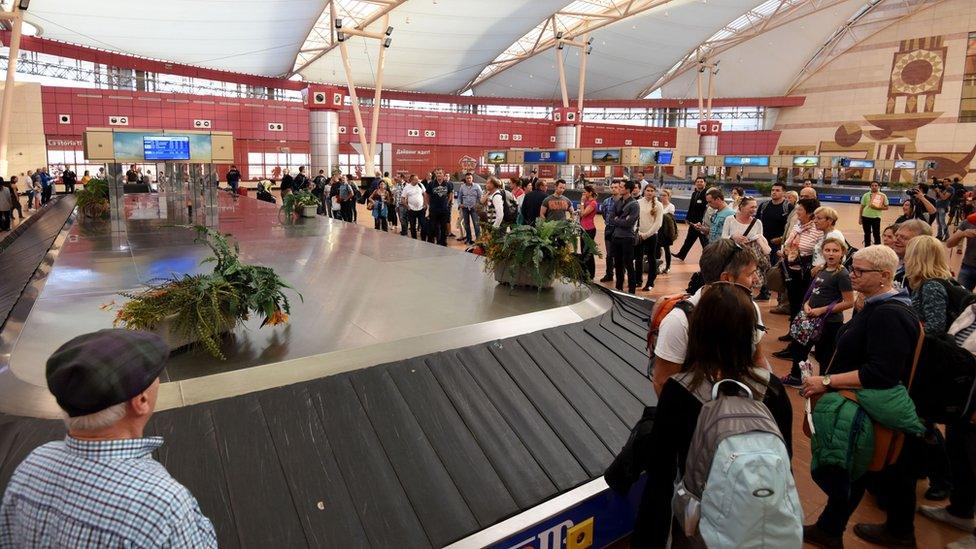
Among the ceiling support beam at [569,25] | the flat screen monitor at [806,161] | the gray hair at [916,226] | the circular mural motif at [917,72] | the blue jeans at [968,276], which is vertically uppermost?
the ceiling support beam at [569,25]

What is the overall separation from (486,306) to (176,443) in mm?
2860

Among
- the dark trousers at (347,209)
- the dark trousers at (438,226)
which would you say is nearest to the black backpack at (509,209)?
the dark trousers at (438,226)

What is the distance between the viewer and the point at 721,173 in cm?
3962

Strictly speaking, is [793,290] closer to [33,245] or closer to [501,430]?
[501,430]

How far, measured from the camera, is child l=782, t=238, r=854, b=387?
4.85 meters

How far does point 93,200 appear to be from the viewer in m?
13.0

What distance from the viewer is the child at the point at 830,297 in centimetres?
485

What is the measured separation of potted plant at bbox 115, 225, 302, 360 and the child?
4.31m

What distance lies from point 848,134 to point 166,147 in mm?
46200

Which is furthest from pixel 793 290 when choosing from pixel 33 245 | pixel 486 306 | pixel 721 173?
pixel 721 173

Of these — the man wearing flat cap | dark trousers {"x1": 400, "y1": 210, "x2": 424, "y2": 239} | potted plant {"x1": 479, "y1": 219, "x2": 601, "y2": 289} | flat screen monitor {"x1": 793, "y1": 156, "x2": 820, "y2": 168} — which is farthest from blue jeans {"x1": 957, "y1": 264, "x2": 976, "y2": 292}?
flat screen monitor {"x1": 793, "y1": 156, "x2": 820, "y2": 168}

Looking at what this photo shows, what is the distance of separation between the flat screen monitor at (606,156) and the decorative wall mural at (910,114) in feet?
86.9

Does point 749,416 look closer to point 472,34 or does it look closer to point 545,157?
point 545,157

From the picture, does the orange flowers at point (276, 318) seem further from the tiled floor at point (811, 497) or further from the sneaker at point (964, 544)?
the sneaker at point (964, 544)
